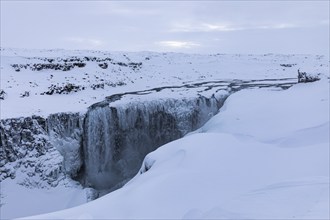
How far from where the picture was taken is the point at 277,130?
13.4 m

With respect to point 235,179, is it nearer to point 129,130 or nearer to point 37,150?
point 37,150

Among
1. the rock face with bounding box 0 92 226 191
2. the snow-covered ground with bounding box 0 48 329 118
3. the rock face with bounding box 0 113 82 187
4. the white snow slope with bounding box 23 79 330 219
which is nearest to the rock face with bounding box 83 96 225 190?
the rock face with bounding box 0 92 226 191

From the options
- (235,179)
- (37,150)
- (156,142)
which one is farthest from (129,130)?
(235,179)

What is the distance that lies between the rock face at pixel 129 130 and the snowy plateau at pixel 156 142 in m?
0.06

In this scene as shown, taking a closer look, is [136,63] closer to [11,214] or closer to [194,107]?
[194,107]

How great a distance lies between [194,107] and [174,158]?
12660mm

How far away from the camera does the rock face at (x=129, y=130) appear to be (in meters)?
19.9

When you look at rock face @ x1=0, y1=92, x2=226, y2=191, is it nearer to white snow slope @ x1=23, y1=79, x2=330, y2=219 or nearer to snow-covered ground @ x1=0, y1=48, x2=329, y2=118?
snow-covered ground @ x1=0, y1=48, x2=329, y2=118

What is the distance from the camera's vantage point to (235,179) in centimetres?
876

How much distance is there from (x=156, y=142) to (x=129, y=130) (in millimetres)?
1826

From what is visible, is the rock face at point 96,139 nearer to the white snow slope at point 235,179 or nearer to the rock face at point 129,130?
the rock face at point 129,130

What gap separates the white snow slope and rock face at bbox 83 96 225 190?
27.4 feet

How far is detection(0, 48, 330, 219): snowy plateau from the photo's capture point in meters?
7.70

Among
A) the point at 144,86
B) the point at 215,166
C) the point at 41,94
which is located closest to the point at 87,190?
the point at 41,94
